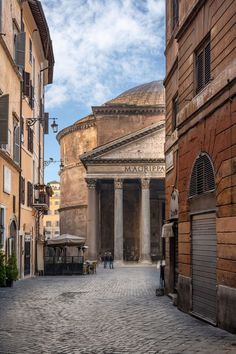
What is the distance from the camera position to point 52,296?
17.0 metres

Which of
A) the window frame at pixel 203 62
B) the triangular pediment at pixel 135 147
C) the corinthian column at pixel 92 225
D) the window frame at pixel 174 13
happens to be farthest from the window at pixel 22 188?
the triangular pediment at pixel 135 147

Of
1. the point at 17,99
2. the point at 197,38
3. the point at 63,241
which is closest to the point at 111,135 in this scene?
the point at 63,241

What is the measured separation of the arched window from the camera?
10586mm

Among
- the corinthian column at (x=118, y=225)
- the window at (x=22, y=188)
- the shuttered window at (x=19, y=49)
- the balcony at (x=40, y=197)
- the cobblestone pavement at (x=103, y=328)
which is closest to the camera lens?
the cobblestone pavement at (x=103, y=328)

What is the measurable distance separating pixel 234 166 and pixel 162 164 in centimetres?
3602

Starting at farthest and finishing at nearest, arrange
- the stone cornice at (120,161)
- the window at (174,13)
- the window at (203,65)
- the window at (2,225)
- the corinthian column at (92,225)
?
the stone cornice at (120,161) → the corinthian column at (92,225) → the window at (2,225) → the window at (174,13) → the window at (203,65)

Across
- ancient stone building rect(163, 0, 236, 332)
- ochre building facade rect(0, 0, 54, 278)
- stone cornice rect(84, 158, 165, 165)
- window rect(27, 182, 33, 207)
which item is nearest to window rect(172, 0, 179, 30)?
ancient stone building rect(163, 0, 236, 332)

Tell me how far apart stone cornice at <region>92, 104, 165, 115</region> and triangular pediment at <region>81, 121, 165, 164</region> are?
9.38 meters

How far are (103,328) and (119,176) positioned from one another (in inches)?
1371

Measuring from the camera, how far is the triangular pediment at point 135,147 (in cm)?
4512

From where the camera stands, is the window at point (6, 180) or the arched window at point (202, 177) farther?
the window at point (6, 180)

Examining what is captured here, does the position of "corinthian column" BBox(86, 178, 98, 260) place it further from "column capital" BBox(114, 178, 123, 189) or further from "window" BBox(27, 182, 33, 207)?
"window" BBox(27, 182, 33, 207)

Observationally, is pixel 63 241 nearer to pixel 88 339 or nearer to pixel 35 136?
pixel 35 136

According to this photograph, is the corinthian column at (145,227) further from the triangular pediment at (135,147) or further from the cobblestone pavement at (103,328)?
the cobblestone pavement at (103,328)
